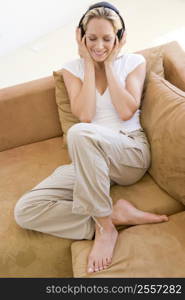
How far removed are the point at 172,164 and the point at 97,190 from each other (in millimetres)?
325

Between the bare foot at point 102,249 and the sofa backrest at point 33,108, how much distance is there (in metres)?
0.74

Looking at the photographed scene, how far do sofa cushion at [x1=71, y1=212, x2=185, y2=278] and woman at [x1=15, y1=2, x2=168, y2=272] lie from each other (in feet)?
0.11

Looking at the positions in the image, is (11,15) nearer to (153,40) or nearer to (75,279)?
(153,40)

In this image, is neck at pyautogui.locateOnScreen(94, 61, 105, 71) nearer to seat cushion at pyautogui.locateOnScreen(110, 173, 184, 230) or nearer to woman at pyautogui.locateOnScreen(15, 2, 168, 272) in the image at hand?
woman at pyautogui.locateOnScreen(15, 2, 168, 272)

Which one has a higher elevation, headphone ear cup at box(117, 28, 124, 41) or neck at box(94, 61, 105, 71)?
headphone ear cup at box(117, 28, 124, 41)

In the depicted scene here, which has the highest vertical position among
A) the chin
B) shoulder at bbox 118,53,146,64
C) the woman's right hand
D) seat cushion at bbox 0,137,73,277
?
the woman's right hand

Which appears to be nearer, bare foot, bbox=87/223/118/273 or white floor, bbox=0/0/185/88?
bare foot, bbox=87/223/118/273

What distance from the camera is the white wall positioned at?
3.39m

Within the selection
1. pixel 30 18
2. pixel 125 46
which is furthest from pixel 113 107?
pixel 30 18

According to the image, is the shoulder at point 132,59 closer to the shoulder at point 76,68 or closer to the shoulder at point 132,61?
the shoulder at point 132,61

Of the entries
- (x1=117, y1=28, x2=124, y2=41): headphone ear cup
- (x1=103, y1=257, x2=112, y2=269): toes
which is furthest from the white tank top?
(x1=103, y1=257, x2=112, y2=269): toes

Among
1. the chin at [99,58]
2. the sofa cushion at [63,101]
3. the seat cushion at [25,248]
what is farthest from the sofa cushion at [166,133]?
the seat cushion at [25,248]

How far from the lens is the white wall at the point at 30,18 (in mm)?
3387

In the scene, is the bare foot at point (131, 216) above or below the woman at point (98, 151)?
below
